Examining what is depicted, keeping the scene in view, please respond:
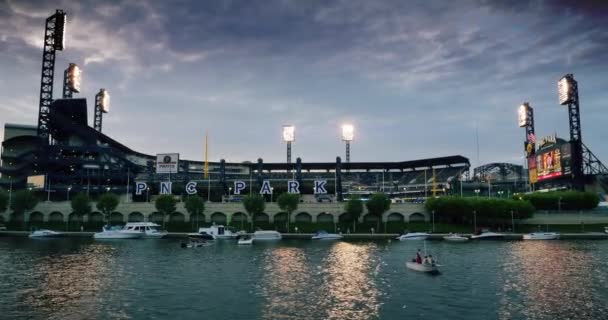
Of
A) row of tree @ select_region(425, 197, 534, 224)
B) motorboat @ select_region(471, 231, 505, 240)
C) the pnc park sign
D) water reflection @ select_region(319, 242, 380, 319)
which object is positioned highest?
the pnc park sign

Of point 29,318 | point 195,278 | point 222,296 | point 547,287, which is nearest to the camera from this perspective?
point 29,318

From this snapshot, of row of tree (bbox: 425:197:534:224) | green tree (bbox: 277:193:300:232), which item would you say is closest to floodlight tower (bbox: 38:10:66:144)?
green tree (bbox: 277:193:300:232)

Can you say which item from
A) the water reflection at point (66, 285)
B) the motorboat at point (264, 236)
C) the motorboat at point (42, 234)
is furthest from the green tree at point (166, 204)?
the water reflection at point (66, 285)

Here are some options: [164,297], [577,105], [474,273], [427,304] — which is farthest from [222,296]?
[577,105]

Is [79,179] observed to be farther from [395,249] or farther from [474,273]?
[474,273]

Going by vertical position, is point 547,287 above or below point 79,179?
below

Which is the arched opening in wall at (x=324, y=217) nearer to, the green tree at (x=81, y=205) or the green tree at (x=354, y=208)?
the green tree at (x=354, y=208)

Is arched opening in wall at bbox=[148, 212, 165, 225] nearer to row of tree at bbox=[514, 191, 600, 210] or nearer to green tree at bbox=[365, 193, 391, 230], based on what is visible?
green tree at bbox=[365, 193, 391, 230]

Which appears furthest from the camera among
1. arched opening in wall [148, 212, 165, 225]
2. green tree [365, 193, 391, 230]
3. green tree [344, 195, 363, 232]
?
arched opening in wall [148, 212, 165, 225]
